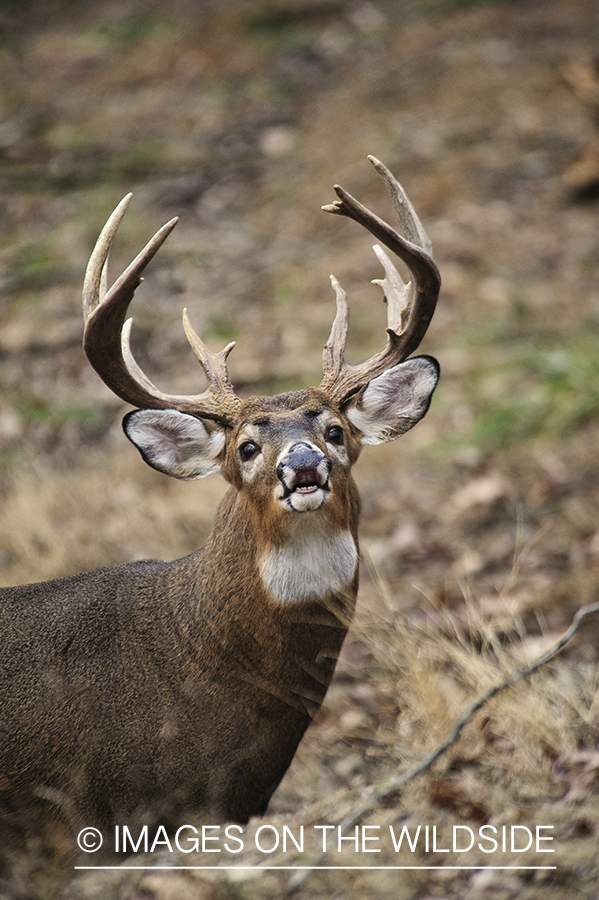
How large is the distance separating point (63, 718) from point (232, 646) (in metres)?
0.71

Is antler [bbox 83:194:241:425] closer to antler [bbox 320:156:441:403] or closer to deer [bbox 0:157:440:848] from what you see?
deer [bbox 0:157:440:848]

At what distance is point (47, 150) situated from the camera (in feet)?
40.8

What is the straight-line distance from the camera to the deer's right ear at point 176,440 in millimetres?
3738

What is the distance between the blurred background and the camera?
4742 mm

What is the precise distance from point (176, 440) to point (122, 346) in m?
0.47

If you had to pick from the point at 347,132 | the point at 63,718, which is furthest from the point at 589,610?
the point at 347,132

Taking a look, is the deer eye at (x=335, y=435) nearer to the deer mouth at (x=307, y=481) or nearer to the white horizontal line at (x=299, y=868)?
the deer mouth at (x=307, y=481)

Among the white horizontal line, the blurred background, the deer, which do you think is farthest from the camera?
the blurred background

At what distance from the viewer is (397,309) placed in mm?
4152

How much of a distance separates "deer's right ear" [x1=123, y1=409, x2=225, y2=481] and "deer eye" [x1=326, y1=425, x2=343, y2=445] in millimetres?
509

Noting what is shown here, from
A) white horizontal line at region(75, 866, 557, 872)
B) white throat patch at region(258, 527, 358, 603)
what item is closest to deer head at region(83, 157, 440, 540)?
white throat patch at region(258, 527, 358, 603)

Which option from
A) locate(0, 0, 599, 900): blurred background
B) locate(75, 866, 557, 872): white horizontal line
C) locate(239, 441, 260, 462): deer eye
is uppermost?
locate(239, 441, 260, 462): deer eye

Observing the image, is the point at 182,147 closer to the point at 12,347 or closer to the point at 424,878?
the point at 12,347

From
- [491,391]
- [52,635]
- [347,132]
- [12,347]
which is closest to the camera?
[52,635]
